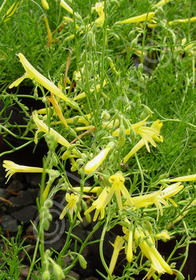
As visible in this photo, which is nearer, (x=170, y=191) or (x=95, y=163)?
(x=95, y=163)

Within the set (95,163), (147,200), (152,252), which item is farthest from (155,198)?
(95,163)

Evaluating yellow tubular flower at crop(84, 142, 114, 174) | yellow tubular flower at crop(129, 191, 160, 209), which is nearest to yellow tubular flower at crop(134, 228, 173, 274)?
yellow tubular flower at crop(129, 191, 160, 209)

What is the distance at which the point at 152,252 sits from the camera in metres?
0.96

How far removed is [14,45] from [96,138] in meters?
0.70

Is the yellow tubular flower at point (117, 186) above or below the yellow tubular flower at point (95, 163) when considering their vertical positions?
below

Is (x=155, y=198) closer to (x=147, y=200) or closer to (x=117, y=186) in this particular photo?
(x=147, y=200)

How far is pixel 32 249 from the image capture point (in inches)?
56.6

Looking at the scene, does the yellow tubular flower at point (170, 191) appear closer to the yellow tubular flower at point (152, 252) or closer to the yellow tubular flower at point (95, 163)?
the yellow tubular flower at point (152, 252)

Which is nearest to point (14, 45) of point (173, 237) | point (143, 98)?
point (143, 98)

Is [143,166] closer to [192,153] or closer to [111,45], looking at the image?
[192,153]

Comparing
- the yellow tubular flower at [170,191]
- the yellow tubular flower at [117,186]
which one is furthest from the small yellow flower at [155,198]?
the yellow tubular flower at [117,186]

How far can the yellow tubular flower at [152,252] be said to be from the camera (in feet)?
2.97

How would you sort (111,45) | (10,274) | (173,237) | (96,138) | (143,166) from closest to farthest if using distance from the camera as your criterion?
1. (96,138)
2. (10,274)
3. (173,237)
4. (143,166)
5. (111,45)

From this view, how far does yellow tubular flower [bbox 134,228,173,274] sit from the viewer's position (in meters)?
0.90
